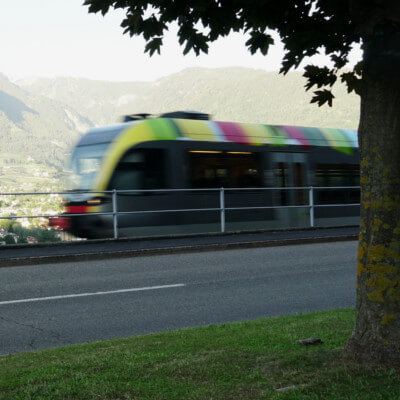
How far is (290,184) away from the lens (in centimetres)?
2003

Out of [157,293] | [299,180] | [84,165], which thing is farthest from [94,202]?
[157,293]

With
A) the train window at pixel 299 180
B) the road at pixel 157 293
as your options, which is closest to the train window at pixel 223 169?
the train window at pixel 299 180

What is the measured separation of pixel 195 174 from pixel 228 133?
1.85 metres

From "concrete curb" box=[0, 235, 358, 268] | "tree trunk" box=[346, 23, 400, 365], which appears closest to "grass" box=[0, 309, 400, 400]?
"tree trunk" box=[346, 23, 400, 365]

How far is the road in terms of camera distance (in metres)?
7.01

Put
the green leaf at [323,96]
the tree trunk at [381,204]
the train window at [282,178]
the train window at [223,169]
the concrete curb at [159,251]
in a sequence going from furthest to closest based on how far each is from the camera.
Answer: the train window at [282,178], the train window at [223,169], the concrete curb at [159,251], the green leaf at [323,96], the tree trunk at [381,204]

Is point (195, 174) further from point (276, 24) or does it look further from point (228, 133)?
point (276, 24)

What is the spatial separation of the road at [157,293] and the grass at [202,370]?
134 cm

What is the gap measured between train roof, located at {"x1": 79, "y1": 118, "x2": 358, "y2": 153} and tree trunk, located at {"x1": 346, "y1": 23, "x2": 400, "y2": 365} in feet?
42.5

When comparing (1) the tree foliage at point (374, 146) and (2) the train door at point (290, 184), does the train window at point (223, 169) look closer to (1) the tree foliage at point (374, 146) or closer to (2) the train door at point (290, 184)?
(2) the train door at point (290, 184)

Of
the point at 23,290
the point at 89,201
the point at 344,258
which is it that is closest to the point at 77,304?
the point at 23,290

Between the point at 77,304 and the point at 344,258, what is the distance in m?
6.66

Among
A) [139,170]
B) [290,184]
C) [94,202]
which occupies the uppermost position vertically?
[139,170]

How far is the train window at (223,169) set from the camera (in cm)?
1770
